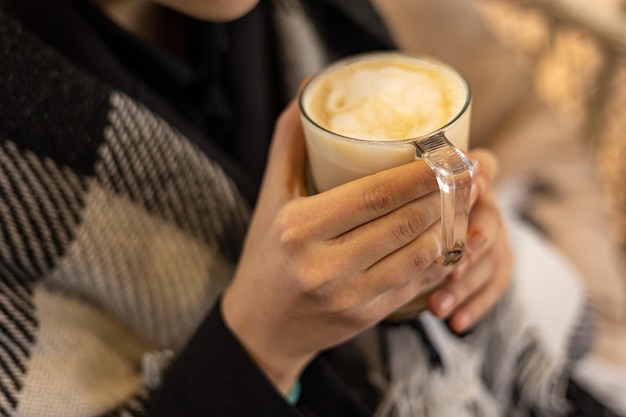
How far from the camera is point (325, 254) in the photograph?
464 mm

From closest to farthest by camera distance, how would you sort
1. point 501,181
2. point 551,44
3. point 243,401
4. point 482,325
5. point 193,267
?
point 243,401, point 193,267, point 482,325, point 501,181, point 551,44

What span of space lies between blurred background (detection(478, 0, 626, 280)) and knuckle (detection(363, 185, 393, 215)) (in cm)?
84

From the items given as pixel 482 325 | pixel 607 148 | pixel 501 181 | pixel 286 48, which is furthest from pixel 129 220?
pixel 607 148

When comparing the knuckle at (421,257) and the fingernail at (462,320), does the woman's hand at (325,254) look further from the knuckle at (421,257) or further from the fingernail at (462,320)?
the fingernail at (462,320)

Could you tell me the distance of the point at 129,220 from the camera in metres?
0.66

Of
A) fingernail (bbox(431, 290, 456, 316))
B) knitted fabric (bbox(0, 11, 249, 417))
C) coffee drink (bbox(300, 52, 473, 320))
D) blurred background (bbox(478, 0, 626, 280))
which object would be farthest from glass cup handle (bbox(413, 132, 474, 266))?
blurred background (bbox(478, 0, 626, 280))

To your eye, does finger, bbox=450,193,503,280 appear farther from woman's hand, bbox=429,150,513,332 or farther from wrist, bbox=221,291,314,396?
wrist, bbox=221,291,314,396

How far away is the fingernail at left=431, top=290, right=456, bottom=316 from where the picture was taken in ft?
1.94

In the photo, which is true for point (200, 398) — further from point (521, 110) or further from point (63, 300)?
point (521, 110)

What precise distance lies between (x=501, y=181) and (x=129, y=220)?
63 centimetres

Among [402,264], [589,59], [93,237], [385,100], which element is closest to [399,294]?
[402,264]

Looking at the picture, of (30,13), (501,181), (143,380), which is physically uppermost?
(30,13)

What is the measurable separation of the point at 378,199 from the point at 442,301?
197mm

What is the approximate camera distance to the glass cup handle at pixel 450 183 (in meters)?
0.42
